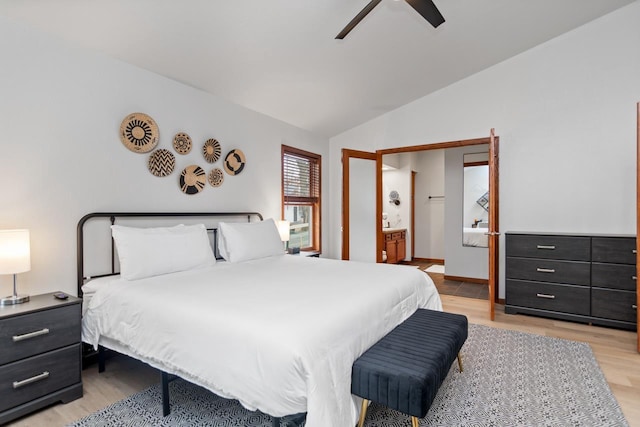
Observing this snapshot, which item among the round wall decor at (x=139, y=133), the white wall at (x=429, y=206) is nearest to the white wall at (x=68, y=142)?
the round wall decor at (x=139, y=133)

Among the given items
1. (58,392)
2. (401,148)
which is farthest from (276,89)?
(58,392)

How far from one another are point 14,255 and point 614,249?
195 inches

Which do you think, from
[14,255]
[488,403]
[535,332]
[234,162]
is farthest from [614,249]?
[14,255]

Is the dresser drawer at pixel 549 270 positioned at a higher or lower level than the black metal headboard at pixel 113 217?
lower

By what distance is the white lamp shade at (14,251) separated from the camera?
6.57 ft

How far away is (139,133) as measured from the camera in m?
2.97

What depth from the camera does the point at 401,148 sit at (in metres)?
5.01

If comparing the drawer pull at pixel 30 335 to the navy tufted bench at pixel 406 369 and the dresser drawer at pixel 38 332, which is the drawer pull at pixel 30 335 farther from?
the navy tufted bench at pixel 406 369

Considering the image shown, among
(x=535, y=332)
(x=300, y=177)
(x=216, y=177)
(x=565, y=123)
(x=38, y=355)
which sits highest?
(x=565, y=123)

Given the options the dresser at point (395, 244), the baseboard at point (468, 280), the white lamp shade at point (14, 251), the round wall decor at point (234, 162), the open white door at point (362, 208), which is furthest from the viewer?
the dresser at point (395, 244)

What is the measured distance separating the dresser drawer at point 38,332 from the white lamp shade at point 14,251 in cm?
31

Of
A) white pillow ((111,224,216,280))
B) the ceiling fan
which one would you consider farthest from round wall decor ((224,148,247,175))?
the ceiling fan

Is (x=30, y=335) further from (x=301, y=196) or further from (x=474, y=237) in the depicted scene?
(x=474, y=237)

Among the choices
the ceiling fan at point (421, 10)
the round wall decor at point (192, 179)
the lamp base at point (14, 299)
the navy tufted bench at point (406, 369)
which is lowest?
the navy tufted bench at point (406, 369)
